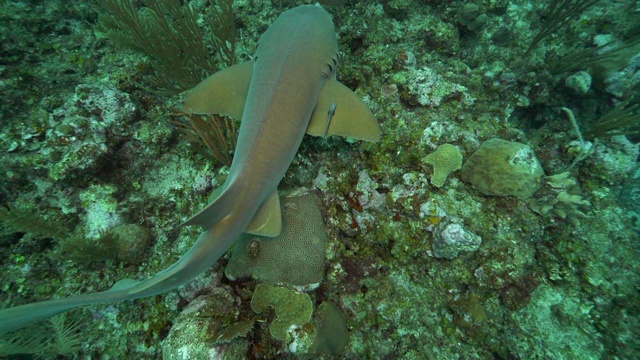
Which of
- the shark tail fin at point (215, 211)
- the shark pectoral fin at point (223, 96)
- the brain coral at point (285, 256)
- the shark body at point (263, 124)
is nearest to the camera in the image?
the shark tail fin at point (215, 211)

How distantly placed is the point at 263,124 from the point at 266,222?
853 millimetres

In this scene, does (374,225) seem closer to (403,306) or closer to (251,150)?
(403,306)

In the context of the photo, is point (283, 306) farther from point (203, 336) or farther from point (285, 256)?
point (203, 336)

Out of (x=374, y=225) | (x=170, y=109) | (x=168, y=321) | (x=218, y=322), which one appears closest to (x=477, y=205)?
(x=374, y=225)

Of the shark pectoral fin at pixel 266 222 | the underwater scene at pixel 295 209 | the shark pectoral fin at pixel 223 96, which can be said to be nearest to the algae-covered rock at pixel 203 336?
the underwater scene at pixel 295 209

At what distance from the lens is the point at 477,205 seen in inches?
119

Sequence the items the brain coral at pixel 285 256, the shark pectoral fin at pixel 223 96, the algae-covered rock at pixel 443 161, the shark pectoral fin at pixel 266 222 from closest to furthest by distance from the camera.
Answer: the shark pectoral fin at pixel 266 222
the brain coral at pixel 285 256
the shark pectoral fin at pixel 223 96
the algae-covered rock at pixel 443 161

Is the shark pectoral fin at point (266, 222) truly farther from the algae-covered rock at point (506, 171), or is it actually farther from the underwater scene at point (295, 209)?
the algae-covered rock at point (506, 171)

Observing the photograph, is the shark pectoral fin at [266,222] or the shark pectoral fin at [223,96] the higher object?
the shark pectoral fin at [223,96]

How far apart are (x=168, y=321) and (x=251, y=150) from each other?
187 cm

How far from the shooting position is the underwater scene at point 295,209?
249 centimetres

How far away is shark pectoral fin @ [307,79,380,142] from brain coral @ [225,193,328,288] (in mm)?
982

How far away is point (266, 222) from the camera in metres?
2.48

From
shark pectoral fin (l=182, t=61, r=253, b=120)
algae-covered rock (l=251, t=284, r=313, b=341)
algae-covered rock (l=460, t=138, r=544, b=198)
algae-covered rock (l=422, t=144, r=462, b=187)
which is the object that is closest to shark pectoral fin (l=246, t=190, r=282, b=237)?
algae-covered rock (l=251, t=284, r=313, b=341)
